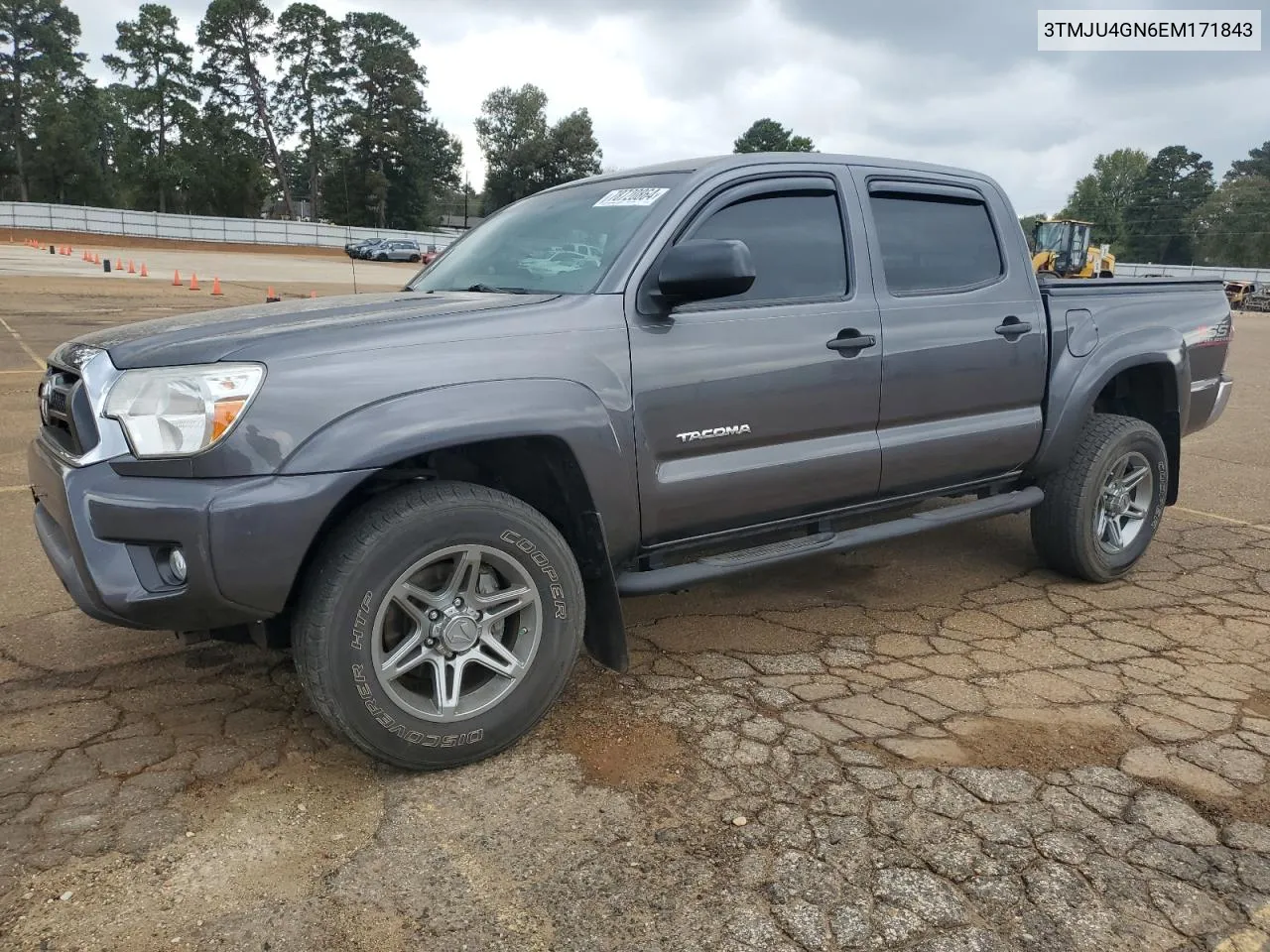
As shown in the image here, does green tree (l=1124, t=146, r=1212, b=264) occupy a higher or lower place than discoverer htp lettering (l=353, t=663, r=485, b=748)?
higher

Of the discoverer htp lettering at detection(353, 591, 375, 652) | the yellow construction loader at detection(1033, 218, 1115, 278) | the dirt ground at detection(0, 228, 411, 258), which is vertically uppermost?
the dirt ground at detection(0, 228, 411, 258)

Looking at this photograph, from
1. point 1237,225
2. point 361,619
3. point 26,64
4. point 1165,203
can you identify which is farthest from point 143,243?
point 1165,203

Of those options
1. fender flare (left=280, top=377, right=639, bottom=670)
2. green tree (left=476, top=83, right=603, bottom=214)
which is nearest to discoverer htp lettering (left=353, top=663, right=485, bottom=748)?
fender flare (left=280, top=377, right=639, bottom=670)

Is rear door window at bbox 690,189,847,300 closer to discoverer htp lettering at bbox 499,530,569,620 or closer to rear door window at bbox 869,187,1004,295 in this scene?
rear door window at bbox 869,187,1004,295

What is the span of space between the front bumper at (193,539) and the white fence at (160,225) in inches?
2115

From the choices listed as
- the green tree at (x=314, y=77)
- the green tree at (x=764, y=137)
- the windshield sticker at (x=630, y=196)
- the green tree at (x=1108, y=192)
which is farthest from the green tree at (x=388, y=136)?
the windshield sticker at (x=630, y=196)

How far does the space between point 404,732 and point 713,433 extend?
135 cm

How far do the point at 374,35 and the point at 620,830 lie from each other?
86.6 m

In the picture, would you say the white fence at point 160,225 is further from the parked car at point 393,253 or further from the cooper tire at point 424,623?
the cooper tire at point 424,623

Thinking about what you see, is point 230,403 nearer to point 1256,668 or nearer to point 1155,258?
point 1256,668

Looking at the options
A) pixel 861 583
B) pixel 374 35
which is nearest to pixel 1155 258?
pixel 374 35

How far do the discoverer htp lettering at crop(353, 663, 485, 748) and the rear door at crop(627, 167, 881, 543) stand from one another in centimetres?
86

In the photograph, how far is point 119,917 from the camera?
7.14 feet

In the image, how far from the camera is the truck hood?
102 inches
